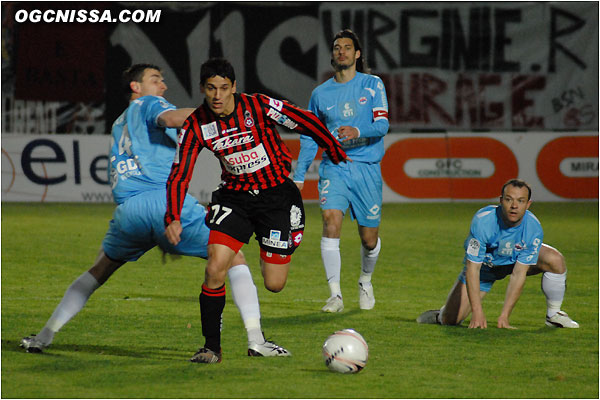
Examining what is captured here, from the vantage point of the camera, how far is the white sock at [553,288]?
7125 millimetres

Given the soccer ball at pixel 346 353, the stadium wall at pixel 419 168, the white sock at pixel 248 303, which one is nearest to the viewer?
the soccer ball at pixel 346 353

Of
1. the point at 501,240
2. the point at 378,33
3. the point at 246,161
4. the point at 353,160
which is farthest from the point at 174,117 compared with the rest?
the point at 378,33

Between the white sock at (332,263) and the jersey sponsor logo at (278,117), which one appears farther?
the white sock at (332,263)

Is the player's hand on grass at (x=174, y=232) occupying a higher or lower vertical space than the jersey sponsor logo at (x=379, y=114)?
lower

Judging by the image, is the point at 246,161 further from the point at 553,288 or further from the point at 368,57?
the point at 368,57

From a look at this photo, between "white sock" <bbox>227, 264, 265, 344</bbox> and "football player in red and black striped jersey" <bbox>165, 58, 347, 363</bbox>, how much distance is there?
0.18 meters

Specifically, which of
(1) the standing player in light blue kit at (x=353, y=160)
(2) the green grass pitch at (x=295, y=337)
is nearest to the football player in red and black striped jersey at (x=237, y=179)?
(2) the green grass pitch at (x=295, y=337)

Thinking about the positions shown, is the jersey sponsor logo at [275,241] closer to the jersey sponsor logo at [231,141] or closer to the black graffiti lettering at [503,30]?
the jersey sponsor logo at [231,141]

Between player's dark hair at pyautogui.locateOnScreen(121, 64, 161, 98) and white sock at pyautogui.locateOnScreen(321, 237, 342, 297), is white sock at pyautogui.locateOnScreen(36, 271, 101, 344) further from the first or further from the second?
white sock at pyautogui.locateOnScreen(321, 237, 342, 297)

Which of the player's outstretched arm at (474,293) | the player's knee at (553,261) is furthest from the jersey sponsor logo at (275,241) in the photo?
the player's knee at (553,261)

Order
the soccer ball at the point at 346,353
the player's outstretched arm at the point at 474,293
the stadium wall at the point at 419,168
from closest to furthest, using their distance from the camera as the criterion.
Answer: the soccer ball at the point at 346,353
the player's outstretched arm at the point at 474,293
the stadium wall at the point at 419,168

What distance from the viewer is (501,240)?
269 inches

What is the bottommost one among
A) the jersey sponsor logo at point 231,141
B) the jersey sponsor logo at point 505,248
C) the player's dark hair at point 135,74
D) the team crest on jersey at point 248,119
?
the jersey sponsor logo at point 505,248

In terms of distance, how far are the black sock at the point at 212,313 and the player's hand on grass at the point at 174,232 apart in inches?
15.3
